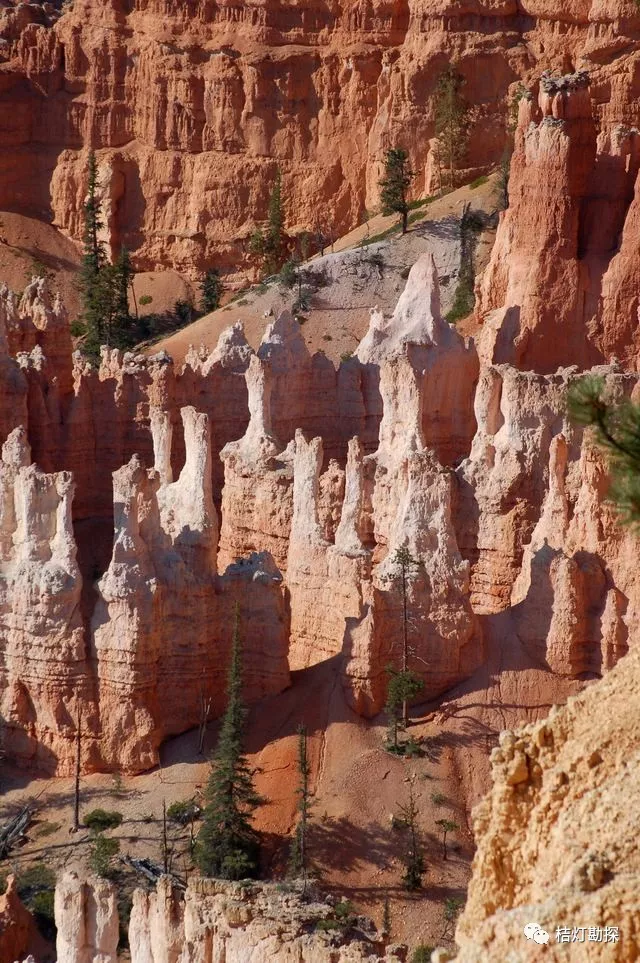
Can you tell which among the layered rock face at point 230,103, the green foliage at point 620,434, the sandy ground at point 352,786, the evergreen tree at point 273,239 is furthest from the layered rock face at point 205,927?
the layered rock face at point 230,103

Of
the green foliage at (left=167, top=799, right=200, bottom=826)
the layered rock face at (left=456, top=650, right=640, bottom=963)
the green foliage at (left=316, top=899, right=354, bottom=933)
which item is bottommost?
the layered rock face at (left=456, top=650, right=640, bottom=963)

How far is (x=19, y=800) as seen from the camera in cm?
4478

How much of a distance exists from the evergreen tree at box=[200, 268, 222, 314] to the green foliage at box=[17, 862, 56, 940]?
43.3 m

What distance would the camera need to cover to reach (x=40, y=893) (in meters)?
40.5

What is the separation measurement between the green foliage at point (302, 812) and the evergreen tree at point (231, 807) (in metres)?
0.83

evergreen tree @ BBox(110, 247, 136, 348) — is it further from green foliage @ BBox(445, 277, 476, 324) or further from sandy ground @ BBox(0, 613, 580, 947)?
sandy ground @ BBox(0, 613, 580, 947)

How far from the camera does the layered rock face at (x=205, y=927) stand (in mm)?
29281

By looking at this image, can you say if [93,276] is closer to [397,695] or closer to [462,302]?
[462,302]

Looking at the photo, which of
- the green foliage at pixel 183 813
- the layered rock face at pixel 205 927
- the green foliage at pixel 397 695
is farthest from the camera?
the green foliage at pixel 397 695

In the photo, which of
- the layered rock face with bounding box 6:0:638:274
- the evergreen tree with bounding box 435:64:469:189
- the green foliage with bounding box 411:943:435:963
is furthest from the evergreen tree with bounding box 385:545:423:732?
the layered rock face with bounding box 6:0:638:274

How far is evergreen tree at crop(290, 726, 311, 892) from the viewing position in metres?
40.2

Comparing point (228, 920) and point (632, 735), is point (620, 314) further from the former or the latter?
point (632, 735)

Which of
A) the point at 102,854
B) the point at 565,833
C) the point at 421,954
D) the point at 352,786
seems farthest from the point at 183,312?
the point at 565,833

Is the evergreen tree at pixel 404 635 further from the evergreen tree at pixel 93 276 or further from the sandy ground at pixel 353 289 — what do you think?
the evergreen tree at pixel 93 276
